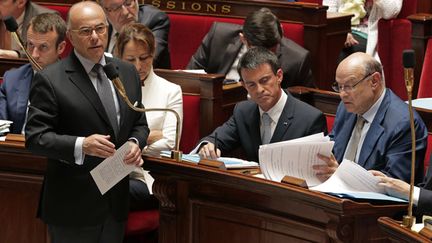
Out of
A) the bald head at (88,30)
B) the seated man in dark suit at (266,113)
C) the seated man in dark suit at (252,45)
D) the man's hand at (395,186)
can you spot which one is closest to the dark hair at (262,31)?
the seated man in dark suit at (252,45)

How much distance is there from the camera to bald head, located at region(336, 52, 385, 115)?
3.08 m

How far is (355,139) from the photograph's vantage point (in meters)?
3.19

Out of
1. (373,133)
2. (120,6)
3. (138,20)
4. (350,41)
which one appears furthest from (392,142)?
(350,41)

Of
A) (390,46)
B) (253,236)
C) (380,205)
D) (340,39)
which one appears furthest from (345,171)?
(390,46)

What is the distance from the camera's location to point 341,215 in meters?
2.63

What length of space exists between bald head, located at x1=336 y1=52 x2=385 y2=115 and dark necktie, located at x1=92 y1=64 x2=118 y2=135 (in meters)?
0.71

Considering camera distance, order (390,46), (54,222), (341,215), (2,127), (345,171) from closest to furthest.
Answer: (341,215), (345,171), (54,222), (2,127), (390,46)

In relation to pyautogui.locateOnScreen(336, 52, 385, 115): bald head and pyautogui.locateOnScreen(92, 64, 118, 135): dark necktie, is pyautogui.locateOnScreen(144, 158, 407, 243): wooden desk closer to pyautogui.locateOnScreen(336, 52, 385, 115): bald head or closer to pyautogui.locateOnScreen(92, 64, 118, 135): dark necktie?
pyautogui.locateOnScreen(92, 64, 118, 135): dark necktie

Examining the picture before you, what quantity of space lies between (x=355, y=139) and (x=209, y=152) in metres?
0.48

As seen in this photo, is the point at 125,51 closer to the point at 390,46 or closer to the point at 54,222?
the point at 54,222

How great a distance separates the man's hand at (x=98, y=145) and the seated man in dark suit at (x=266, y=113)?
515 millimetres

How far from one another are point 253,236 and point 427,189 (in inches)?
21.5

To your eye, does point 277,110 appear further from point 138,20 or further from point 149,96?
point 138,20

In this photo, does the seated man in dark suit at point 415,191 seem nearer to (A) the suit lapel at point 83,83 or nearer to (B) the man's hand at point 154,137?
(A) the suit lapel at point 83,83
